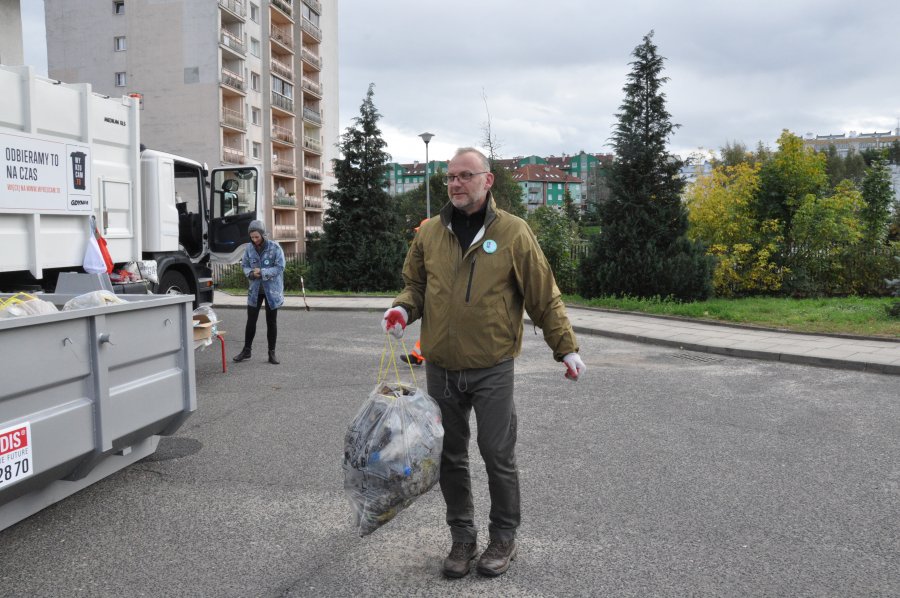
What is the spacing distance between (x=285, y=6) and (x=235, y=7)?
700 centimetres

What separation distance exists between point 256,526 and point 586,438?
2847mm

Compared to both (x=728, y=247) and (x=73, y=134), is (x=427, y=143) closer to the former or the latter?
(x=728, y=247)

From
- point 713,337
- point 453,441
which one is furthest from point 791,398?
point 453,441

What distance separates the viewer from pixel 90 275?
5820 mm

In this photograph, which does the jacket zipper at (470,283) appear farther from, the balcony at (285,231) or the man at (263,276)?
the balcony at (285,231)

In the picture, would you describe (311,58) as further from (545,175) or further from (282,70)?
(545,175)

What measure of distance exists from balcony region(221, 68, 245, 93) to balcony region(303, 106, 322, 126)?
972 cm

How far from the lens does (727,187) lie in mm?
19078

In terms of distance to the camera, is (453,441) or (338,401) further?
(338,401)

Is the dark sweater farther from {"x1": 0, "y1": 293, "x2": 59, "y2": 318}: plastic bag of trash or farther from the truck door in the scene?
the truck door

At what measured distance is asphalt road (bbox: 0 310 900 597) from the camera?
3344 mm

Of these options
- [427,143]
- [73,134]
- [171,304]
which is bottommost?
[171,304]

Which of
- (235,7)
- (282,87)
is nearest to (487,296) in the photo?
(235,7)

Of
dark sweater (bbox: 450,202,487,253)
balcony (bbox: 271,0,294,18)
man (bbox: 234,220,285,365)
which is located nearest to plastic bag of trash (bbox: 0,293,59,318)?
dark sweater (bbox: 450,202,487,253)
